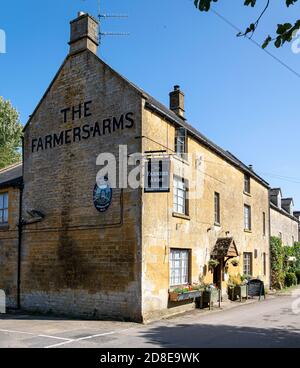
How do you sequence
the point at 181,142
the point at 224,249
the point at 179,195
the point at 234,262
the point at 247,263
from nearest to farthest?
the point at 179,195 < the point at 181,142 < the point at 224,249 < the point at 234,262 < the point at 247,263

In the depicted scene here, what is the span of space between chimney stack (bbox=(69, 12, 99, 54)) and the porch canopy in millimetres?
10422

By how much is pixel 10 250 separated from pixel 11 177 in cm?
413

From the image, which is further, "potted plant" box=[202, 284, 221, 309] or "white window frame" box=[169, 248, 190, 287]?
"potted plant" box=[202, 284, 221, 309]

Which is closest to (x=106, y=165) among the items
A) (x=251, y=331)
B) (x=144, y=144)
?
(x=144, y=144)

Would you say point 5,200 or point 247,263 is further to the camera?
point 247,263

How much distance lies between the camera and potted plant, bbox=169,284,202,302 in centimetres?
1542

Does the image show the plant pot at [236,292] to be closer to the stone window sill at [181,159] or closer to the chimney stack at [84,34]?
the stone window sill at [181,159]

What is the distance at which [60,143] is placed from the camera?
17578 millimetres

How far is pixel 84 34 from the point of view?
17.4 m

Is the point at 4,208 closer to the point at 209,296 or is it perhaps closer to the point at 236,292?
the point at 209,296

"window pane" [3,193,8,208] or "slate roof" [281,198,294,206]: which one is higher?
"slate roof" [281,198,294,206]

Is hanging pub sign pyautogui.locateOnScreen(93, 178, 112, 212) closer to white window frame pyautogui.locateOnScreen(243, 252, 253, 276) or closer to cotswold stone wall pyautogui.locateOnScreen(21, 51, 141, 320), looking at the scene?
cotswold stone wall pyautogui.locateOnScreen(21, 51, 141, 320)

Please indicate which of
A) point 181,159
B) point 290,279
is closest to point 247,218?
point 290,279

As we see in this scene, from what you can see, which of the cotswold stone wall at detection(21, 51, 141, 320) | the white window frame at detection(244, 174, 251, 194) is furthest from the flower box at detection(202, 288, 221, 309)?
the white window frame at detection(244, 174, 251, 194)
